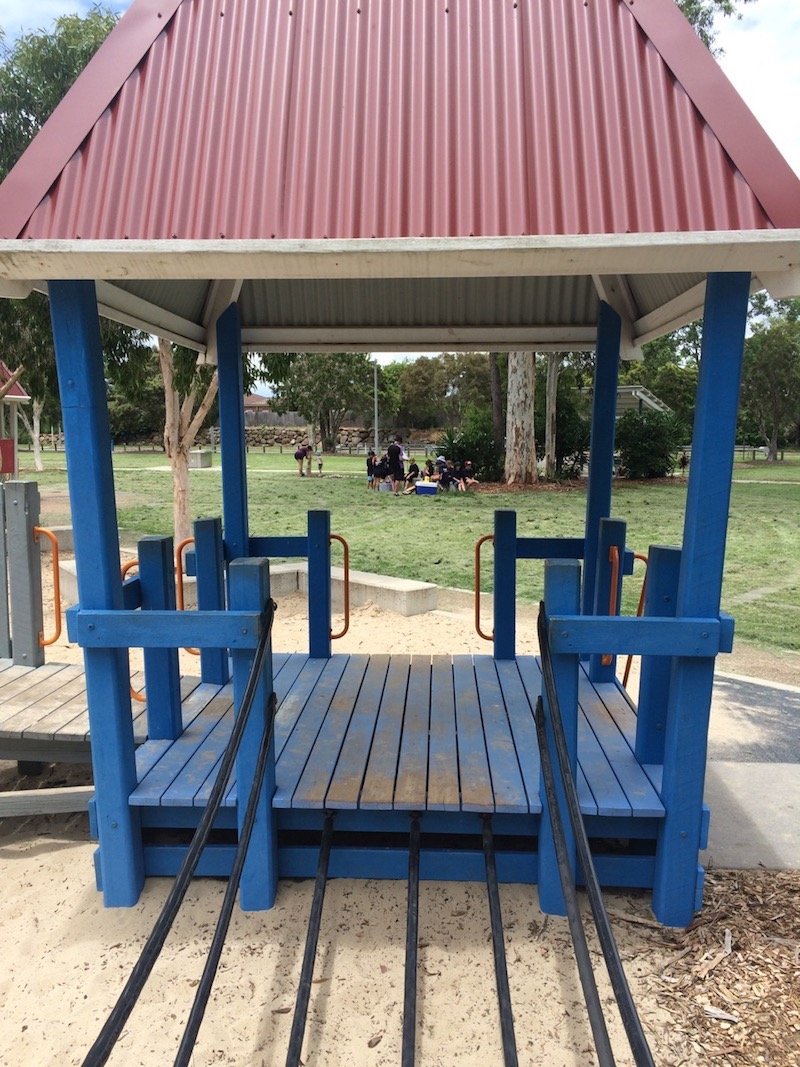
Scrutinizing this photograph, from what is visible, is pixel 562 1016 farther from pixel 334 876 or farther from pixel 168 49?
pixel 168 49

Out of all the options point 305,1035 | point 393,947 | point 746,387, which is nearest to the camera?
point 305,1035

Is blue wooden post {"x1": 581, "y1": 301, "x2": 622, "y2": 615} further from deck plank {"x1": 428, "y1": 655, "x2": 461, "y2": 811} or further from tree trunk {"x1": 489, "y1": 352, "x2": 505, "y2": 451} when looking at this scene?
tree trunk {"x1": 489, "y1": 352, "x2": 505, "y2": 451}

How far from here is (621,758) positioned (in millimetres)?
3504

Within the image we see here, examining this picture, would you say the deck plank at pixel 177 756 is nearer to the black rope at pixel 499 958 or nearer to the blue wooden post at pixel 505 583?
the black rope at pixel 499 958

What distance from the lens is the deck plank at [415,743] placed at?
124 inches

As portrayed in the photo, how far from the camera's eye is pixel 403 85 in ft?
9.14

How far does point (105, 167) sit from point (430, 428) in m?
57.4

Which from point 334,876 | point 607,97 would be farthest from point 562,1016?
point 607,97

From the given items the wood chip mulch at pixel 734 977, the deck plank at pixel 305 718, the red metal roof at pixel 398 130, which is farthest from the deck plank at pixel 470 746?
the red metal roof at pixel 398 130

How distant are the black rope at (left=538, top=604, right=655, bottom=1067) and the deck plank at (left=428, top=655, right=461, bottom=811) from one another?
704 millimetres

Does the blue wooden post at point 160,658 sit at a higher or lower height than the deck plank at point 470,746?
higher

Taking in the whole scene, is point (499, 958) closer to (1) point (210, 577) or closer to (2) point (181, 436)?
(1) point (210, 577)

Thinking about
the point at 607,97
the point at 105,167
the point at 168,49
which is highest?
the point at 168,49

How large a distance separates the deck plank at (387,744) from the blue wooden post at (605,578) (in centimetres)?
116
